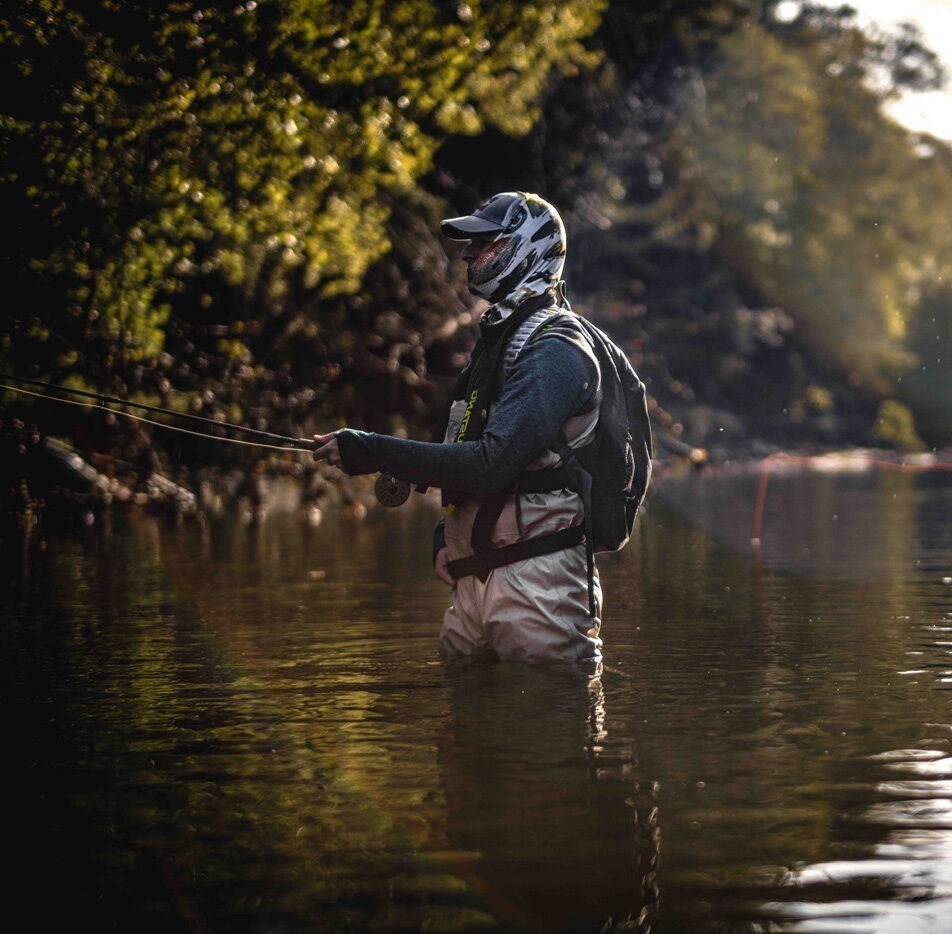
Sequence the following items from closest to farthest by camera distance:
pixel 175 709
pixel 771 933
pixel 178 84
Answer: pixel 771 933, pixel 175 709, pixel 178 84

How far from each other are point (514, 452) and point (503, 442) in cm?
6

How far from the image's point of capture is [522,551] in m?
7.02

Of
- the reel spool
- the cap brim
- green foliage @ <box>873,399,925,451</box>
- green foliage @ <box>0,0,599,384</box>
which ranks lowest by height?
the reel spool

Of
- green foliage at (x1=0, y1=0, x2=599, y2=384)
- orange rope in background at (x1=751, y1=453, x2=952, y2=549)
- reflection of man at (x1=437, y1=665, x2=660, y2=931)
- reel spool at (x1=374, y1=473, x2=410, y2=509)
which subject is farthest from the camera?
orange rope in background at (x1=751, y1=453, x2=952, y2=549)

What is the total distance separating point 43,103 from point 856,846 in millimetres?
13837

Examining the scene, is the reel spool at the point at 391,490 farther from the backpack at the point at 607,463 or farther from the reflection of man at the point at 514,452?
the backpack at the point at 607,463

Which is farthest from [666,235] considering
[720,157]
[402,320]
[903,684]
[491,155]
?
[903,684]

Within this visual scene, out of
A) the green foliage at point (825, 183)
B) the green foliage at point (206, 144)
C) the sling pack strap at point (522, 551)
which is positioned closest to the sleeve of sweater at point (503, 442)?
the sling pack strap at point (522, 551)

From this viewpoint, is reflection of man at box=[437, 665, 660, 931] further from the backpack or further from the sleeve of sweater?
the sleeve of sweater

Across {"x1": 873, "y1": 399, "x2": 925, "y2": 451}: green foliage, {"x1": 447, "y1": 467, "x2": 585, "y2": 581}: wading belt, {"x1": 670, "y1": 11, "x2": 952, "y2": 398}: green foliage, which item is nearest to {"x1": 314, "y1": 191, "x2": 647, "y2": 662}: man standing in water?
{"x1": 447, "y1": 467, "x2": 585, "y2": 581}: wading belt

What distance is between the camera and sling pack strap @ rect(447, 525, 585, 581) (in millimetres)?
7020

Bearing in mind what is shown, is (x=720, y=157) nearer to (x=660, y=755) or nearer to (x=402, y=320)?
(x=402, y=320)

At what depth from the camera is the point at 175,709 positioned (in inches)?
288

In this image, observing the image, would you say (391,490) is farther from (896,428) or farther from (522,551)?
(896,428)
